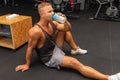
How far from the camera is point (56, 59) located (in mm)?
2305

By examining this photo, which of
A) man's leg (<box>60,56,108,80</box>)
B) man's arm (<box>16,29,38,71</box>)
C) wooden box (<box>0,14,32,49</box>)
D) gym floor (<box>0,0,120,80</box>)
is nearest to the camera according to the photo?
man's leg (<box>60,56,108,80</box>)

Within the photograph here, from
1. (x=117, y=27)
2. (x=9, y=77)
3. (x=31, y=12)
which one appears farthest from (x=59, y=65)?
(x=31, y=12)

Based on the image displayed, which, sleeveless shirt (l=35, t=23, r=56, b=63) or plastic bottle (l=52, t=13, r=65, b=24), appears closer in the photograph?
plastic bottle (l=52, t=13, r=65, b=24)

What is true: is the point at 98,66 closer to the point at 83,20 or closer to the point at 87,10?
the point at 83,20

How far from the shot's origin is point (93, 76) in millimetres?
2123

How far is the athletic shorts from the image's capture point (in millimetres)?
2307

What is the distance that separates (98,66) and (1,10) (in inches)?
161

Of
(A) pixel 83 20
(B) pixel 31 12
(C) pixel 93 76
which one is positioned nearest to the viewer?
(C) pixel 93 76

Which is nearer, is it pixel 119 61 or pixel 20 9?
pixel 119 61

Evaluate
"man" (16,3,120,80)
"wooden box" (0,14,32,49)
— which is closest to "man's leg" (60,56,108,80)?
"man" (16,3,120,80)

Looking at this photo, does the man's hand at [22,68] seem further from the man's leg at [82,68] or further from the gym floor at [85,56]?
the man's leg at [82,68]

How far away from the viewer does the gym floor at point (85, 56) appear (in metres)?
2.32

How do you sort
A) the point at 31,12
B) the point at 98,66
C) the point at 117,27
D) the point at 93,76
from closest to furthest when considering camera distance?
the point at 93,76
the point at 98,66
the point at 117,27
the point at 31,12

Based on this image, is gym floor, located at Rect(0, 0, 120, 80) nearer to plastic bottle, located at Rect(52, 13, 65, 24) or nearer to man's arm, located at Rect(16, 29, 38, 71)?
man's arm, located at Rect(16, 29, 38, 71)
